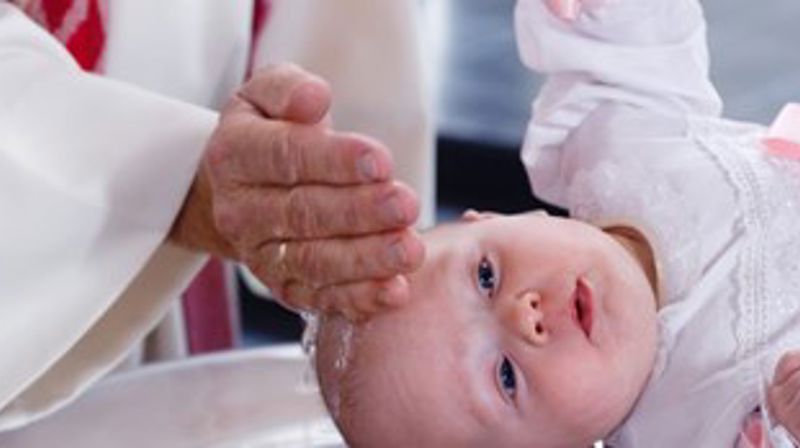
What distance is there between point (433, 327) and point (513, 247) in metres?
0.06

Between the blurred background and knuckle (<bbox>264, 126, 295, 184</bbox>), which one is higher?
knuckle (<bbox>264, 126, 295, 184</bbox>)

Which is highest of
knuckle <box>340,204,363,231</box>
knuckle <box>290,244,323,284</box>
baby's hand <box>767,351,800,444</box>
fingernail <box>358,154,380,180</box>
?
fingernail <box>358,154,380,180</box>

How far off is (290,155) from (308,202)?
1.0 inches

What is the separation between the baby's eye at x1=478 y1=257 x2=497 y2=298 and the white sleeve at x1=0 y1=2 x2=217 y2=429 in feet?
0.69

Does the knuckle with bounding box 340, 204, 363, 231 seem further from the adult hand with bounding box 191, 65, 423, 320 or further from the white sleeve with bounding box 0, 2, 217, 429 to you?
the white sleeve with bounding box 0, 2, 217, 429

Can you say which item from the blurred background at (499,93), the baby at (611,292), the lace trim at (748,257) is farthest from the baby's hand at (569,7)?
the blurred background at (499,93)

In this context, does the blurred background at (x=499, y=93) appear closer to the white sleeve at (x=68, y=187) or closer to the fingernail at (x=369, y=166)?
the white sleeve at (x=68, y=187)

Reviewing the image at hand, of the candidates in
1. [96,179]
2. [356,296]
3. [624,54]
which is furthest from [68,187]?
[624,54]

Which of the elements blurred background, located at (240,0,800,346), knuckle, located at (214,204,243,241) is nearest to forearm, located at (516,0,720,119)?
knuckle, located at (214,204,243,241)

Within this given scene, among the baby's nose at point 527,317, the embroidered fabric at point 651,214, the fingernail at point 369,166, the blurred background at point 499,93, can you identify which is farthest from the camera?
the blurred background at point 499,93

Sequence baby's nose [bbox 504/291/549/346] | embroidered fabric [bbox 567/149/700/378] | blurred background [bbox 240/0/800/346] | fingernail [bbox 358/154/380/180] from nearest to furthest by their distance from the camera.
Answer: fingernail [bbox 358/154/380/180] < baby's nose [bbox 504/291/549/346] < embroidered fabric [bbox 567/149/700/378] < blurred background [bbox 240/0/800/346]

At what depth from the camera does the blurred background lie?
2.10 metres

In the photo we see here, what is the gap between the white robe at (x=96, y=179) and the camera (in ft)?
3.10

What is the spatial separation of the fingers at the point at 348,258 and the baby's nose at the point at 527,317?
0.10m
